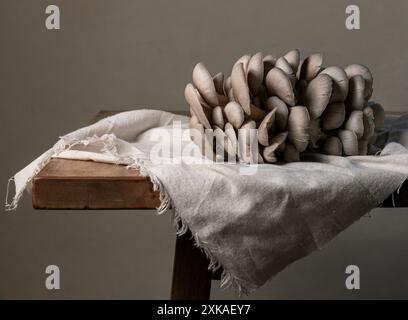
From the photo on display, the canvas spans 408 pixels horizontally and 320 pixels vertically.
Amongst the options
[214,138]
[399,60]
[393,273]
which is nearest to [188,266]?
[214,138]

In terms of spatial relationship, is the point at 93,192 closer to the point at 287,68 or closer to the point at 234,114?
the point at 234,114

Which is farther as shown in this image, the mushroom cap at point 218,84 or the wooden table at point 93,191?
the mushroom cap at point 218,84

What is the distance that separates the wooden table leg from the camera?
1.02 m

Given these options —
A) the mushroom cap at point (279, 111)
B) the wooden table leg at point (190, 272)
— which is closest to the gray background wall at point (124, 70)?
the wooden table leg at point (190, 272)

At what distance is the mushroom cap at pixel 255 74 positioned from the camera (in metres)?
1.03

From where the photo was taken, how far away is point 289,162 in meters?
1.03

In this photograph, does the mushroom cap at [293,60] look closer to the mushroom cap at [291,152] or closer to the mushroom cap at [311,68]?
the mushroom cap at [311,68]

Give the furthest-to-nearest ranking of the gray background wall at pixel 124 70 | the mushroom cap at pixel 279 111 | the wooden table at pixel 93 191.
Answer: the gray background wall at pixel 124 70 < the mushroom cap at pixel 279 111 < the wooden table at pixel 93 191

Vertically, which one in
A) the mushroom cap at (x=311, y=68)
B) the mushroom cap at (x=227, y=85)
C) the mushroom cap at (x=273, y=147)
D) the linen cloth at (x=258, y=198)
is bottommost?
the linen cloth at (x=258, y=198)

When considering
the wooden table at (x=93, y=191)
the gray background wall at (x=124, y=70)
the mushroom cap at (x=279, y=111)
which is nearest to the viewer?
the wooden table at (x=93, y=191)

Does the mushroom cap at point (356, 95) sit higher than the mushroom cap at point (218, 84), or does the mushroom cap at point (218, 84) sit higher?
the mushroom cap at point (218, 84)

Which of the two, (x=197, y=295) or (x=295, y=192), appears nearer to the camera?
(x=295, y=192)
